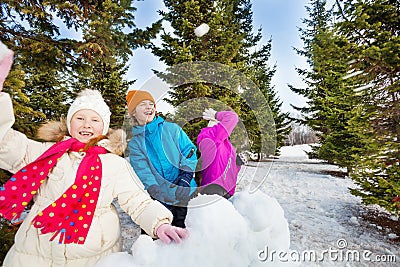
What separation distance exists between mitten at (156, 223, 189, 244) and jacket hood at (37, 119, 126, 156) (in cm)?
61

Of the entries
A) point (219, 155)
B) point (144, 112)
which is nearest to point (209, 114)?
point (219, 155)

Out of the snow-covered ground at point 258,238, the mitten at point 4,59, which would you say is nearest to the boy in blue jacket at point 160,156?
the snow-covered ground at point 258,238

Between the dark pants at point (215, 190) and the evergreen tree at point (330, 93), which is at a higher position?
the evergreen tree at point (330, 93)

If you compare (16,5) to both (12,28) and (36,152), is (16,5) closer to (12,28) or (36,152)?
(12,28)

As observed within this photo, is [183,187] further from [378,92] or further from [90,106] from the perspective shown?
[378,92]

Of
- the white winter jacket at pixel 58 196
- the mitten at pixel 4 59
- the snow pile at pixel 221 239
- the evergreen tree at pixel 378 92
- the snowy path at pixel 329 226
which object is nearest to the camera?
the mitten at pixel 4 59

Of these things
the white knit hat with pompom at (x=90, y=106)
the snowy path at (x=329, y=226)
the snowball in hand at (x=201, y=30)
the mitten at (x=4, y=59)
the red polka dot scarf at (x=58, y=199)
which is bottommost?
the snowy path at (x=329, y=226)

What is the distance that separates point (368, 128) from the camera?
15.9 feet

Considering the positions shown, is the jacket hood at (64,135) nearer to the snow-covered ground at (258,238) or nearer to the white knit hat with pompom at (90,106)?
the white knit hat with pompom at (90,106)

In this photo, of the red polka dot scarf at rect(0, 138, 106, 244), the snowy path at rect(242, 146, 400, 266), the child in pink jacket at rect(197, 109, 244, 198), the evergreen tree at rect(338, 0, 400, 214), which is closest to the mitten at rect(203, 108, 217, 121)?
→ the child in pink jacket at rect(197, 109, 244, 198)

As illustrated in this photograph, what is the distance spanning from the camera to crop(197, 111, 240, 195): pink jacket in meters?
3.32

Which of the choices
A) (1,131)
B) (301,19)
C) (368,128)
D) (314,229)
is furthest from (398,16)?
(301,19)

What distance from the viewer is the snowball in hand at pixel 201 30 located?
19.4 ft

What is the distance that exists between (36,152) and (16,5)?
2.25m
